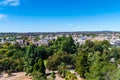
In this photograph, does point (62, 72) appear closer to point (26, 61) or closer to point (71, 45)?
point (26, 61)

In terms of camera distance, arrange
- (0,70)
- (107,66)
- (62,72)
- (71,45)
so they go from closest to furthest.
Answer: (107,66)
(62,72)
(0,70)
(71,45)

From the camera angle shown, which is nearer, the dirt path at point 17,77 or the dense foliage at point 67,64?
the dense foliage at point 67,64

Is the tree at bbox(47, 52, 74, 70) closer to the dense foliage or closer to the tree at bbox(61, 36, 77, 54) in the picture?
the dense foliage

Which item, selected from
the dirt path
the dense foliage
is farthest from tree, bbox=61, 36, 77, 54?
the dirt path

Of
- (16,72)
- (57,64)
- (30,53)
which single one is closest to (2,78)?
(16,72)

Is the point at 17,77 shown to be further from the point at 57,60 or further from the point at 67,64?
the point at 67,64

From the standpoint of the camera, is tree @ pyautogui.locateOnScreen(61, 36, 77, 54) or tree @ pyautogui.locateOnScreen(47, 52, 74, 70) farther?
tree @ pyautogui.locateOnScreen(61, 36, 77, 54)

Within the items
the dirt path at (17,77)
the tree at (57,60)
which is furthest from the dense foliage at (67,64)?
the dirt path at (17,77)

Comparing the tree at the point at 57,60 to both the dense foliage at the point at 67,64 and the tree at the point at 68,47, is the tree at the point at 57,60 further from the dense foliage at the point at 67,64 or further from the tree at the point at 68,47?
the tree at the point at 68,47

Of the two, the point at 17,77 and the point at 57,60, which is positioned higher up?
the point at 57,60

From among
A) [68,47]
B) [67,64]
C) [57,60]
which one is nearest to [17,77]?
[57,60]

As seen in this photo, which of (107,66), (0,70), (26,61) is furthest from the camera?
(0,70)
